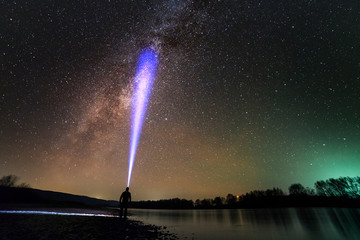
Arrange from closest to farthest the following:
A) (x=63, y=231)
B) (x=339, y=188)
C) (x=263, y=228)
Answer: (x=63, y=231)
(x=263, y=228)
(x=339, y=188)

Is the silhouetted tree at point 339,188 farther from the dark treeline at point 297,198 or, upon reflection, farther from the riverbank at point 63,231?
the riverbank at point 63,231

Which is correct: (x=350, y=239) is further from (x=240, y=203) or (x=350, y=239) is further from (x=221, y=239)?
(x=240, y=203)

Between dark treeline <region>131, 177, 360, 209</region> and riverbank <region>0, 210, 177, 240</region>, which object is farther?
dark treeline <region>131, 177, 360, 209</region>

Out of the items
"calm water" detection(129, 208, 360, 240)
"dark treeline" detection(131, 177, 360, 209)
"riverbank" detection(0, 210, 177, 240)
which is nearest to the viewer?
"riverbank" detection(0, 210, 177, 240)

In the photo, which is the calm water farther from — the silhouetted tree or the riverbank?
the silhouetted tree

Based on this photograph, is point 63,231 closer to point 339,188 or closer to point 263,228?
point 263,228

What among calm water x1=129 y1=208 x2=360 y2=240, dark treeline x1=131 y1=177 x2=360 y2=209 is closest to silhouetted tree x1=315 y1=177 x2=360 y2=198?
dark treeline x1=131 y1=177 x2=360 y2=209

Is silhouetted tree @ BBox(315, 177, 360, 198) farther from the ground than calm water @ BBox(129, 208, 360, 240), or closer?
farther from the ground

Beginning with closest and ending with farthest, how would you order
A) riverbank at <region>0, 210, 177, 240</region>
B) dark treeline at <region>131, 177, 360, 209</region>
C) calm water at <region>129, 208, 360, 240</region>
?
riverbank at <region>0, 210, 177, 240</region> → calm water at <region>129, 208, 360, 240</region> → dark treeline at <region>131, 177, 360, 209</region>

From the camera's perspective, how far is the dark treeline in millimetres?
114688

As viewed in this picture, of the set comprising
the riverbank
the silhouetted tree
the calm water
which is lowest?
the calm water

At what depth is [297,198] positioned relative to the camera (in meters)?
137

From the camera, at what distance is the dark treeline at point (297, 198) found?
114688 millimetres

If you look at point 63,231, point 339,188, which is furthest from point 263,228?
point 339,188
